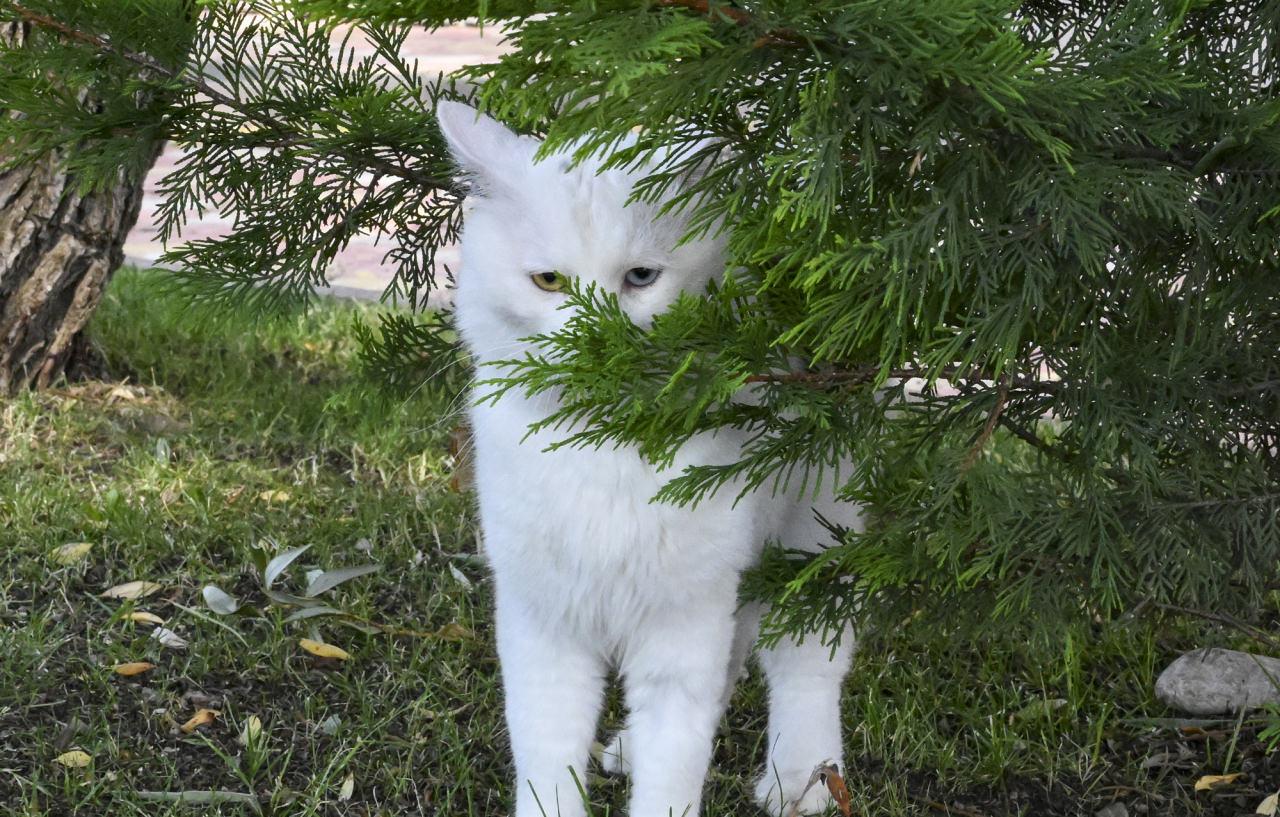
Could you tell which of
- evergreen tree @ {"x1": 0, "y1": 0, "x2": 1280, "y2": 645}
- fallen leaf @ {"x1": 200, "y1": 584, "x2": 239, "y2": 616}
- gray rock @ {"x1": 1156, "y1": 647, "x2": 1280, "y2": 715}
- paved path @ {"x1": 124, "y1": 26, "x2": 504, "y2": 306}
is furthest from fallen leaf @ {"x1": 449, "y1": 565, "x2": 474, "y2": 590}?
paved path @ {"x1": 124, "y1": 26, "x2": 504, "y2": 306}

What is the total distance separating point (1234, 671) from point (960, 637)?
0.87 m

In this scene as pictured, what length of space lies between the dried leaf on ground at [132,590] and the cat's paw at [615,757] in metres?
1.04

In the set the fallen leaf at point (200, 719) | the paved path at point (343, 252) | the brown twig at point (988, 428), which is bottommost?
the fallen leaf at point (200, 719)

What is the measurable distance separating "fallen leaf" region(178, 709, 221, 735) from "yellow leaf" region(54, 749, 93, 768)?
7.0 inches

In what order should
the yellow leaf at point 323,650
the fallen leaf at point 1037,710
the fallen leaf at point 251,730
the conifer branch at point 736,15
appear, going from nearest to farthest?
the conifer branch at point 736,15 → the fallen leaf at point 251,730 → the fallen leaf at point 1037,710 → the yellow leaf at point 323,650

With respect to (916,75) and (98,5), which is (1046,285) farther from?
(98,5)

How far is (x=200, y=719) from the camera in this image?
7.63 feet

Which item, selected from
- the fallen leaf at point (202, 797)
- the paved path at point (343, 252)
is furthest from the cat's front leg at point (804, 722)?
the paved path at point (343, 252)

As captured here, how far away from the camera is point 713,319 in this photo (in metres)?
1.42

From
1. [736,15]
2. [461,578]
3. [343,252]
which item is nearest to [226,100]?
[461,578]

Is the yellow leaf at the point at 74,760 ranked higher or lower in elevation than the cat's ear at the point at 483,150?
lower

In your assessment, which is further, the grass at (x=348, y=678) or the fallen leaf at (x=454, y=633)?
the fallen leaf at (x=454, y=633)

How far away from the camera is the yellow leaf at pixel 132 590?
8.86 feet

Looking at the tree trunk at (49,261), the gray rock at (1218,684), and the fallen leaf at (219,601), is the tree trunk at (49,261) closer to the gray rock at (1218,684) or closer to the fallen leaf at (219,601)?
the fallen leaf at (219,601)
